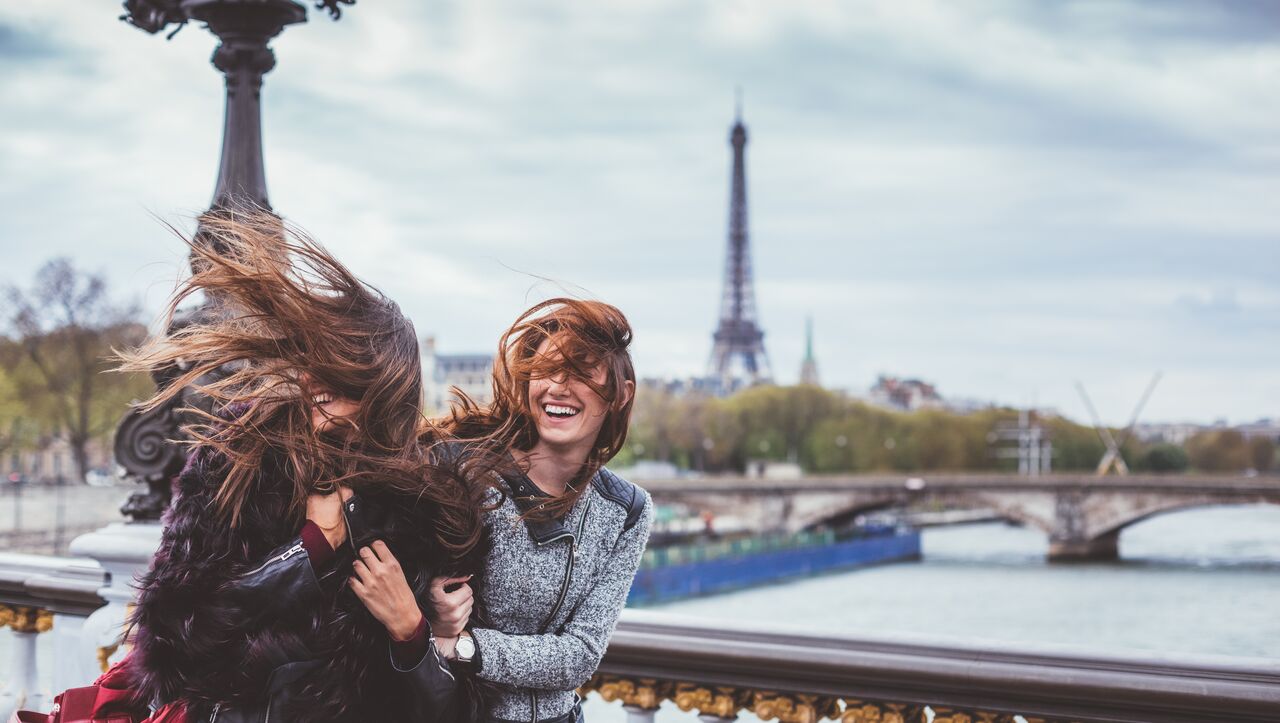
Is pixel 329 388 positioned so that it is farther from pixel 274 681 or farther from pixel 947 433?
pixel 947 433

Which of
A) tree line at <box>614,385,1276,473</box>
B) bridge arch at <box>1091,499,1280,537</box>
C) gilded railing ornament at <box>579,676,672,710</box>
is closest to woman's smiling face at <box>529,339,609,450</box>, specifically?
gilded railing ornament at <box>579,676,672,710</box>

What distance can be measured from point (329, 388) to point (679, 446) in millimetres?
54543

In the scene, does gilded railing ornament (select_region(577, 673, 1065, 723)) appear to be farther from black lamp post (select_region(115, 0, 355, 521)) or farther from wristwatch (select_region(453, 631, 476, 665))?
black lamp post (select_region(115, 0, 355, 521))

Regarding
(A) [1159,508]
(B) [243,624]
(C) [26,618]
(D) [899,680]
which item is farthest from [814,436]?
(B) [243,624]

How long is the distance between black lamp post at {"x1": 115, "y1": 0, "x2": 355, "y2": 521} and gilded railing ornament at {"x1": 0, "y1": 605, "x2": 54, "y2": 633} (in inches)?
13.4

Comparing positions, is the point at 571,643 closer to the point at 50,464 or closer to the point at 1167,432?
the point at 50,464

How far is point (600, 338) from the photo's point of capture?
1787 mm

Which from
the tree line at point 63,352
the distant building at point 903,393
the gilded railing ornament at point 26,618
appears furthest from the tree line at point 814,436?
the gilded railing ornament at point 26,618

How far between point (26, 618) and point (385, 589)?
2.24 m

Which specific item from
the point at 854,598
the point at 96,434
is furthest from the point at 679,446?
the point at 96,434

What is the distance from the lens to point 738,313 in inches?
2370

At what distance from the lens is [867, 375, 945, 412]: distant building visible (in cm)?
10319

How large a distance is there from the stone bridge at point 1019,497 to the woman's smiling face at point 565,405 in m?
37.6

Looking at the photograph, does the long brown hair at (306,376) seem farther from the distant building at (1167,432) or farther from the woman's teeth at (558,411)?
the distant building at (1167,432)
